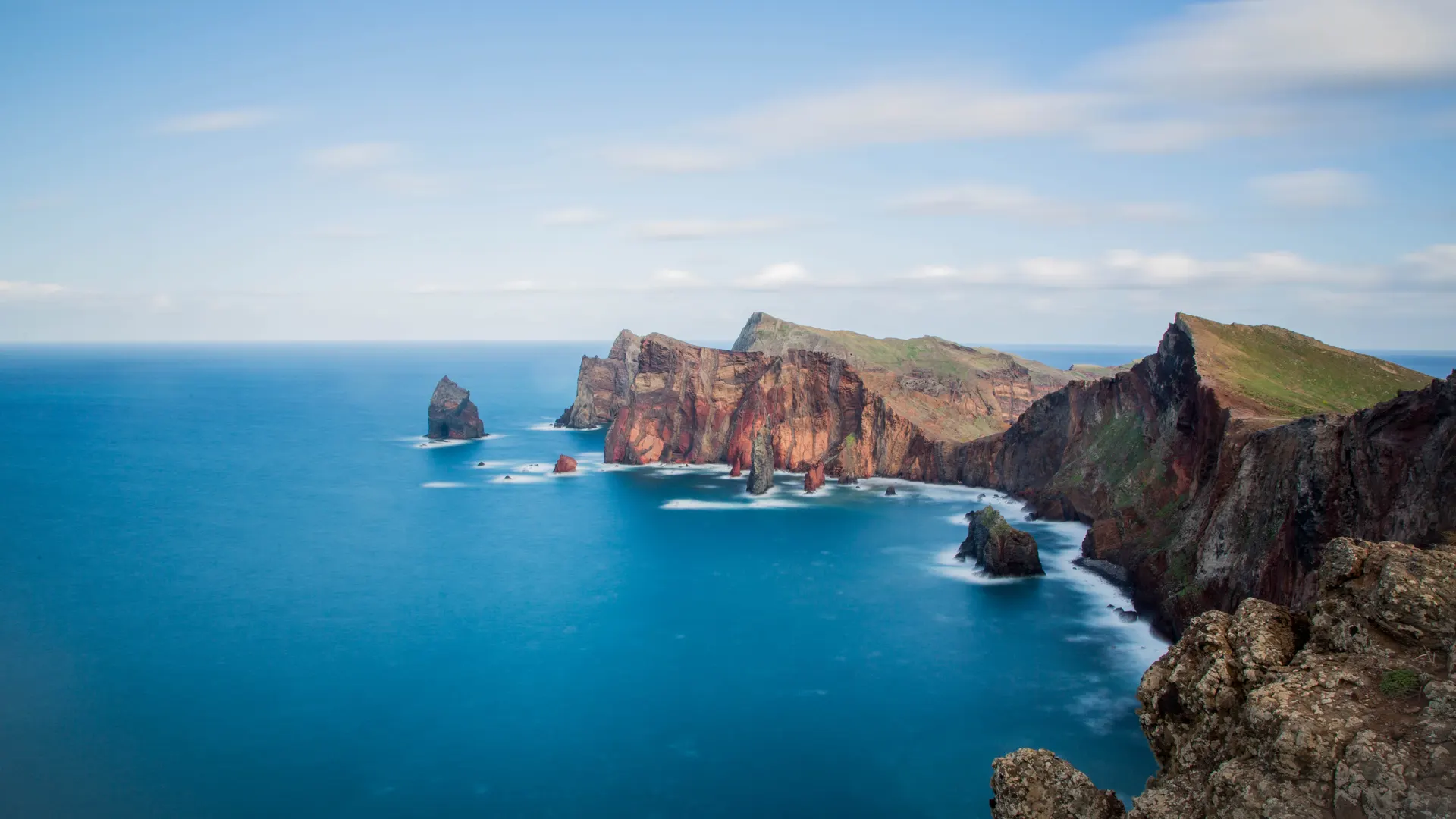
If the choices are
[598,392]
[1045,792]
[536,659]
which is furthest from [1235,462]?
[598,392]

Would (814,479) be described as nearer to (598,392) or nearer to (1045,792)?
(598,392)

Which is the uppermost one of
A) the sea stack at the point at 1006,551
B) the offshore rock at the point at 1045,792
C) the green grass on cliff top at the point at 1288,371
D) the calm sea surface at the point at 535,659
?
the green grass on cliff top at the point at 1288,371

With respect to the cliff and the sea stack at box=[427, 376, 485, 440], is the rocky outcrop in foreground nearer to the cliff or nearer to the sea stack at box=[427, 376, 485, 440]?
the cliff

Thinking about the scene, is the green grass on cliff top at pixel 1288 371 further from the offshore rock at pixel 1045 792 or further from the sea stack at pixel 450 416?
the sea stack at pixel 450 416

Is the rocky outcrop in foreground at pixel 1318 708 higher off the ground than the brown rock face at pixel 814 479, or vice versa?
the rocky outcrop in foreground at pixel 1318 708

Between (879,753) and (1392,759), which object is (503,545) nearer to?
(879,753)

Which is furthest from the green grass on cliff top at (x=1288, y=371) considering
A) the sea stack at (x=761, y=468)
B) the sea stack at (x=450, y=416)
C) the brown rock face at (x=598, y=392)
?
the sea stack at (x=450, y=416)
